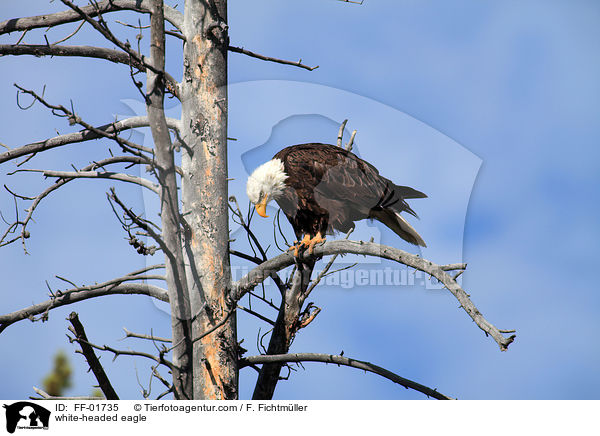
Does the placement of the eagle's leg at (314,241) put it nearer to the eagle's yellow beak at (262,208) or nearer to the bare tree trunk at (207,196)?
the eagle's yellow beak at (262,208)

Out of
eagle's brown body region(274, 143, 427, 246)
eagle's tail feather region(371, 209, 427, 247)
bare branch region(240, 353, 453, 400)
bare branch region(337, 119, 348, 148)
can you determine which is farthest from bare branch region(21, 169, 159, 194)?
eagle's tail feather region(371, 209, 427, 247)

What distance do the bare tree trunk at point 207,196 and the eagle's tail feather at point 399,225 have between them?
1818 mm

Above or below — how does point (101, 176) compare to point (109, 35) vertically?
below

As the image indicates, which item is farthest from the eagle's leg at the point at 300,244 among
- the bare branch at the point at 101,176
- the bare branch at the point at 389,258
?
the bare branch at the point at 101,176

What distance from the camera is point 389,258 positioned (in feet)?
13.2

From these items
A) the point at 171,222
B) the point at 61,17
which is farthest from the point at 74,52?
the point at 171,222

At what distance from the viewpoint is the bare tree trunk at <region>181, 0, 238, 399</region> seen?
4609 mm

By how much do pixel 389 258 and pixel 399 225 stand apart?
1863 mm

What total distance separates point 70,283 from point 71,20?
2.40m

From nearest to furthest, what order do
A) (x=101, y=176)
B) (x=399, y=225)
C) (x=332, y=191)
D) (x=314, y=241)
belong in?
(x=101, y=176), (x=314, y=241), (x=332, y=191), (x=399, y=225)

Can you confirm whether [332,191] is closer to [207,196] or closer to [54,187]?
[207,196]

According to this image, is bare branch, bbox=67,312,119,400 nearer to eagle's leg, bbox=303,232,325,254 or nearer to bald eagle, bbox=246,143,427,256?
eagle's leg, bbox=303,232,325,254

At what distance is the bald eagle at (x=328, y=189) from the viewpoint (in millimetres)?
5590
